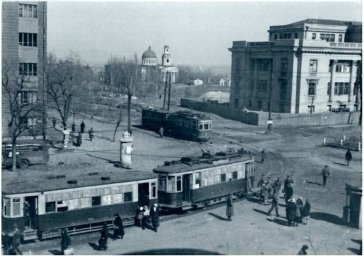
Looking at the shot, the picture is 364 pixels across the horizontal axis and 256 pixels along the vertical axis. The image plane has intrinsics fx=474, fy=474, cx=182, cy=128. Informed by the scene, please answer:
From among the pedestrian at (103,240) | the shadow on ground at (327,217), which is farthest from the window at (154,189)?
the shadow on ground at (327,217)

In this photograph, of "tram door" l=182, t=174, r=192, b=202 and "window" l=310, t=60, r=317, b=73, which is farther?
"window" l=310, t=60, r=317, b=73

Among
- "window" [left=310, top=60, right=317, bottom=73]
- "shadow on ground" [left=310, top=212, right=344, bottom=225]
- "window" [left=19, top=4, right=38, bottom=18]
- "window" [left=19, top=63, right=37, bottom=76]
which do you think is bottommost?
"shadow on ground" [left=310, top=212, right=344, bottom=225]

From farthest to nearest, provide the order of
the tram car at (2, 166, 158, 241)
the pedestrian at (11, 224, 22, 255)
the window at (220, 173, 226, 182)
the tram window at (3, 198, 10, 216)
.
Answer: the window at (220, 173, 226, 182) → the tram car at (2, 166, 158, 241) → the tram window at (3, 198, 10, 216) → the pedestrian at (11, 224, 22, 255)

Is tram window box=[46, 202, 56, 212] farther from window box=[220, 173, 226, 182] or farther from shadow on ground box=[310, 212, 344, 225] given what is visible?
shadow on ground box=[310, 212, 344, 225]

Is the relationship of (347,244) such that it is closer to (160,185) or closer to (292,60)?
(160,185)

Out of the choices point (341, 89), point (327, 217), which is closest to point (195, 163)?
point (327, 217)

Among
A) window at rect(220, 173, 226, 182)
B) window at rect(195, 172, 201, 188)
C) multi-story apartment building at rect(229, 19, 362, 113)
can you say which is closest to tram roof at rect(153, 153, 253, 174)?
window at rect(195, 172, 201, 188)

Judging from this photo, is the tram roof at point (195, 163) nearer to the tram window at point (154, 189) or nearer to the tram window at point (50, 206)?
the tram window at point (154, 189)
